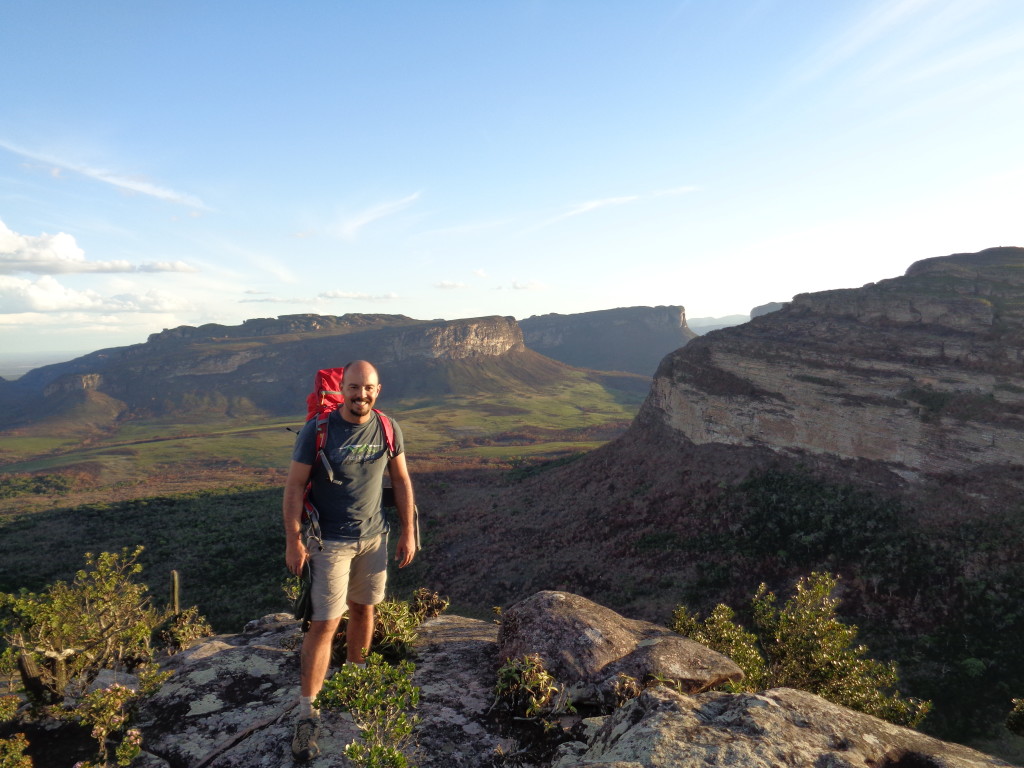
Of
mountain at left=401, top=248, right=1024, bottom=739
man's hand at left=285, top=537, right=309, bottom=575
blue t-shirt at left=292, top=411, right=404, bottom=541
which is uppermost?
blue t-shirt at left=292, top=411, right=404, bottom=541

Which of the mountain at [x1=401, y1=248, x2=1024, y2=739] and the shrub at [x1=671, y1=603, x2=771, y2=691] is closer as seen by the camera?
the shrub at [x1=671, y1=603, x2=771, y2=691]

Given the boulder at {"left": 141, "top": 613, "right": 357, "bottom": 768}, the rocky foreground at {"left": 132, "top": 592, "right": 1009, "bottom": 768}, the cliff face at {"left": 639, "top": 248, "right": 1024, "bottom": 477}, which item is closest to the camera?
the rocky foreground at {"left": 132, "top": 592, "right": 1009, "bottom": 768}

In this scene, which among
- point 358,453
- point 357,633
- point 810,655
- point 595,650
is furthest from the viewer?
point 810,655

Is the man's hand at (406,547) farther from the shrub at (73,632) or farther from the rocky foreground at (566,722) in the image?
the shrub at (73,632)

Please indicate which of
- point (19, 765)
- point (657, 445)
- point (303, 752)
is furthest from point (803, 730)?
point (657, 445)

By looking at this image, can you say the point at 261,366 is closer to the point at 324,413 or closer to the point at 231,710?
the point at 231,710

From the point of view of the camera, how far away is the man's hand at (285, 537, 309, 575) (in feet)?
17.9

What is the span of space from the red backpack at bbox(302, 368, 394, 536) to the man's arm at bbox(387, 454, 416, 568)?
0.21 metres

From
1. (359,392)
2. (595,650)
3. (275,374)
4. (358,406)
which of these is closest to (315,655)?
(358,406)

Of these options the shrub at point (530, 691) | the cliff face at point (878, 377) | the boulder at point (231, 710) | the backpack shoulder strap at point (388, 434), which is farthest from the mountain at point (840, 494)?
the backpack shoulder strap at point (388, 434)

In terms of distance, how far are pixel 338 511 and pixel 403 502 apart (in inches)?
33.5

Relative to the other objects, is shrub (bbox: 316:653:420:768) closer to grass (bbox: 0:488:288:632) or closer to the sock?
the sock

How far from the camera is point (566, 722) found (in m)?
5.69

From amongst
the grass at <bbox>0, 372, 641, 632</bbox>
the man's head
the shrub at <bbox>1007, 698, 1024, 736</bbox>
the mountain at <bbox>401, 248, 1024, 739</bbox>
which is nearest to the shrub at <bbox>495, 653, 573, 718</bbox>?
the man's head
